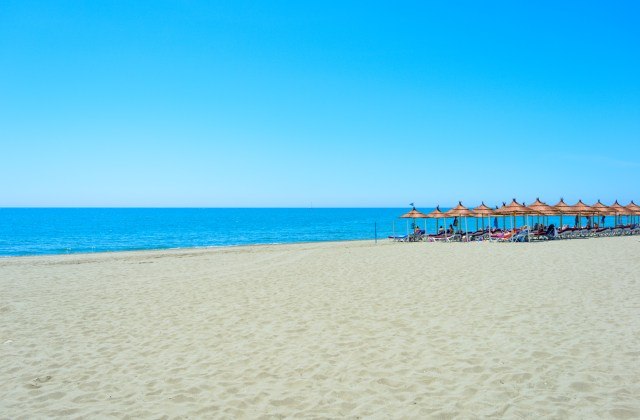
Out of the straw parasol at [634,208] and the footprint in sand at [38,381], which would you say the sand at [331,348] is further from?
the straw parasol at [634,208]

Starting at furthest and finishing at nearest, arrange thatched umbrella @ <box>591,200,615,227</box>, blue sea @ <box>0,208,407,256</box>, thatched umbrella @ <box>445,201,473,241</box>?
1. blue sea @ <box>0,208,407,256</box>
2. thatched umbrella @ <box>591,200,615,227</box>
3. thatched umbrella @ <box>445,201,473,241</box>

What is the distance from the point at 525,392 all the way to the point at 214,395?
3.48 meters

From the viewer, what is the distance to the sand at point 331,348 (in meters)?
4.32

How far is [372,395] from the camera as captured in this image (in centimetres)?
450

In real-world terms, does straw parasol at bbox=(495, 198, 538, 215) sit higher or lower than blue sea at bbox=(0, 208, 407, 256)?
higher

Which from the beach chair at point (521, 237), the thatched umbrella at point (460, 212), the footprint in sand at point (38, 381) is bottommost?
the footprint in sand at point (38, 381)

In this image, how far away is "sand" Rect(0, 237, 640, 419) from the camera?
4324 millimetres

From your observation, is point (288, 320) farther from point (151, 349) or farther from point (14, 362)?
point (14, 362)

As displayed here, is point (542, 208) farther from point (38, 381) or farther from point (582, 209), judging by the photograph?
point (38, 381)

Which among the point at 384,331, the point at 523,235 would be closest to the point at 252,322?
the point at 384,331

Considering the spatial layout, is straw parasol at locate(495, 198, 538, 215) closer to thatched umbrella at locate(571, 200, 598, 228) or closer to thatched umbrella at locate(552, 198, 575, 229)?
thatched umbrella at locate(552, 198, 575, 229)

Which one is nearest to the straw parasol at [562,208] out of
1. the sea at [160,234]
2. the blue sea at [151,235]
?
the sea at [160,234]

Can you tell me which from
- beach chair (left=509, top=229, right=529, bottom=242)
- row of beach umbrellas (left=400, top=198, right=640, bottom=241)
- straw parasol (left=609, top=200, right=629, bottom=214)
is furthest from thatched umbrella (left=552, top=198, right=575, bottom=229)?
beach chair (left=509, top=229, right=529, bottom=242)

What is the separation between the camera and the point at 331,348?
6035mm
